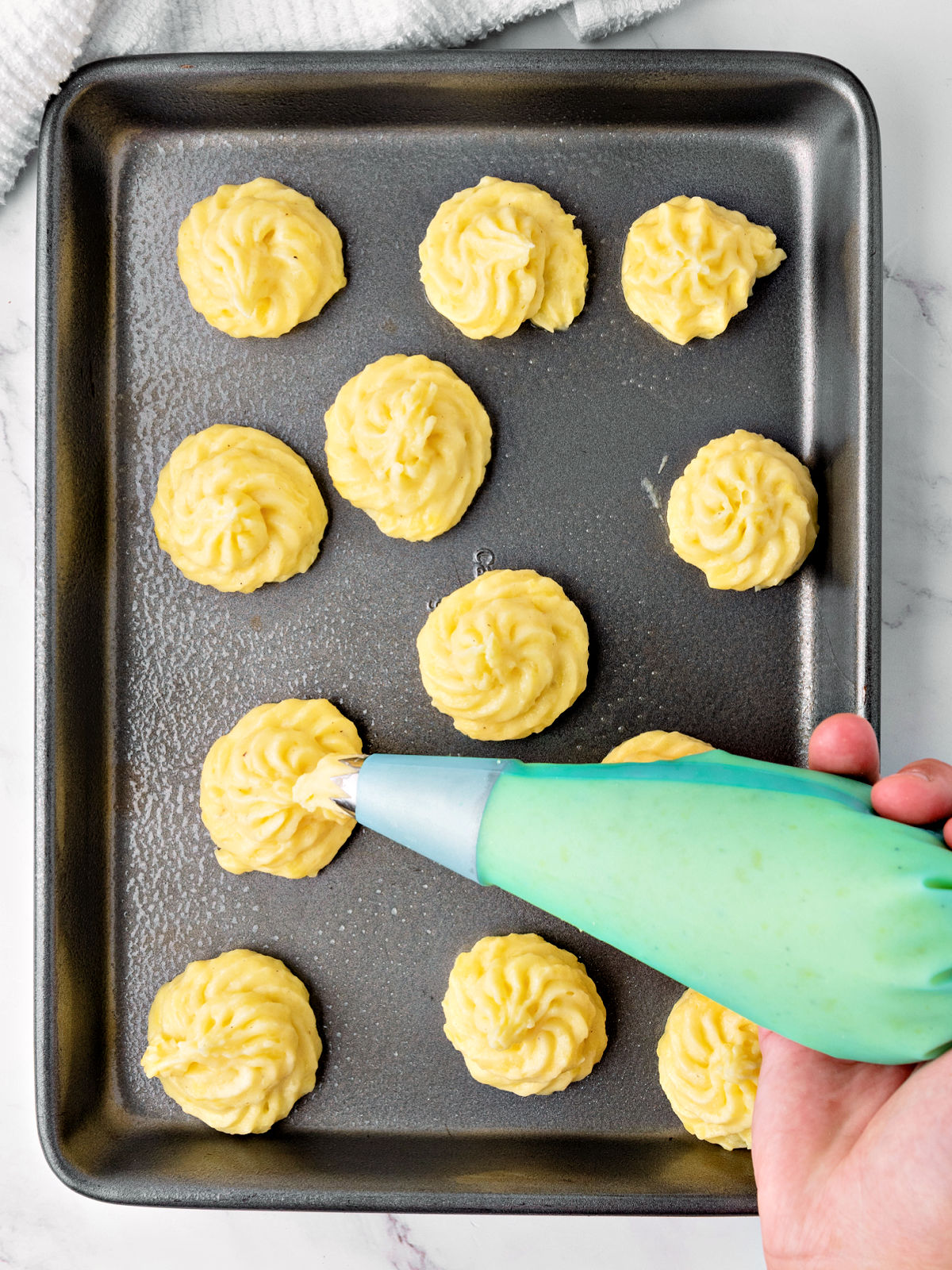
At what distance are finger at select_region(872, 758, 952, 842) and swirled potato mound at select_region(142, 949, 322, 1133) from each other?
915 mm

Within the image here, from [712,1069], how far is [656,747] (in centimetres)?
46

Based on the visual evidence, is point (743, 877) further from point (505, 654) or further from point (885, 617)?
point (885, 617)

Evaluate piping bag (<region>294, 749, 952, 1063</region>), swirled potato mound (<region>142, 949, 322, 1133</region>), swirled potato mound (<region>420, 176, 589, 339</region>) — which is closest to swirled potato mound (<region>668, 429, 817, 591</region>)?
swirled potato mound (<region>420, 176, 589, 339</region>)

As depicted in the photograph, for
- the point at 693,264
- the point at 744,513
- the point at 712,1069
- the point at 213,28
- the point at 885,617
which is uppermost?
the point at 213,28

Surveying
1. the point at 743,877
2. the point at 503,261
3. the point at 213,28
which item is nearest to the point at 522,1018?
the point at 743,877

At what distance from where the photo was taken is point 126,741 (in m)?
1.61

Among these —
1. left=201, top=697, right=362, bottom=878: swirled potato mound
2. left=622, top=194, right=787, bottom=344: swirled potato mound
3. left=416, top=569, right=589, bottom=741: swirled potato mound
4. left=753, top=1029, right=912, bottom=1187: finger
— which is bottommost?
left=753, top=1029, right=912, bottom=1187: finger

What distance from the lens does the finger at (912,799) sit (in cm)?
107

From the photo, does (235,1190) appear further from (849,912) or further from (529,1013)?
(849,912)

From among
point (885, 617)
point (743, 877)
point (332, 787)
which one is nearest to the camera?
point (743, 877)

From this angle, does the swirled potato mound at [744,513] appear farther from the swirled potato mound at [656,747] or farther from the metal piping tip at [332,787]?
the metal piping tip at [332,787]

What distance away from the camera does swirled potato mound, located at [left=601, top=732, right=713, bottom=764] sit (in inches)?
58.1

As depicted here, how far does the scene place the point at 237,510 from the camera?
1483 millimetres

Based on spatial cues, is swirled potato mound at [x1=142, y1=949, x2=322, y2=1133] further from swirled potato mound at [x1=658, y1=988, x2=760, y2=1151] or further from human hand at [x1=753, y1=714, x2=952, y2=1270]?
human hand at [x1=753, y1=714, x2=952, y2=1270]
